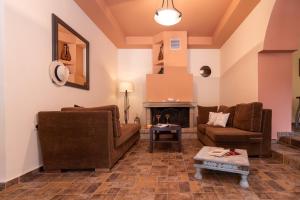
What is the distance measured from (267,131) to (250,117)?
32cm

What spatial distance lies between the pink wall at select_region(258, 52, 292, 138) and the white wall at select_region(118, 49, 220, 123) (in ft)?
9.61

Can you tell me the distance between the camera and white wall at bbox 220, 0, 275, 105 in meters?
3.89

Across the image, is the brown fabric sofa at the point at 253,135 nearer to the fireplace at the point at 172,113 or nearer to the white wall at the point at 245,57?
the white wall at the point at 245,57

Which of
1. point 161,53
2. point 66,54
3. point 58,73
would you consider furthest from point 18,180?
point 161,53

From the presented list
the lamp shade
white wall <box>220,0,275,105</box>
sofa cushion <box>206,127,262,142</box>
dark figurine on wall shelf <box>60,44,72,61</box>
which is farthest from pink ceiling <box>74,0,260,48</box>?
sofa cushion <box>206,127,262,142</box>

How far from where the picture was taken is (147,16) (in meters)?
5.05

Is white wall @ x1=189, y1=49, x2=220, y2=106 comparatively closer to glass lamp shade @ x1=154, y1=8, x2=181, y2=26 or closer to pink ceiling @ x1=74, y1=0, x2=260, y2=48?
pink ceiling @ x1=74, y1=0, x2=260, y2=48

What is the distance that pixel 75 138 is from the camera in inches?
106

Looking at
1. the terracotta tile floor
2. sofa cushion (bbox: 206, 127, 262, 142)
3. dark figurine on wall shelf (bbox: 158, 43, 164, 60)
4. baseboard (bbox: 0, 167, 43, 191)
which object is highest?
dark figurine on wall shelf (bbox: 158, 43, 164, 60)

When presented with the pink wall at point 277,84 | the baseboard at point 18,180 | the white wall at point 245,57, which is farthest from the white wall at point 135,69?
the baseboard at point 18,180

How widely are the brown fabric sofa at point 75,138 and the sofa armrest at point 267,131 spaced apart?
2.40 meters

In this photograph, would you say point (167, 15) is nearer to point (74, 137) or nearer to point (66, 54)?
point (66, 54)

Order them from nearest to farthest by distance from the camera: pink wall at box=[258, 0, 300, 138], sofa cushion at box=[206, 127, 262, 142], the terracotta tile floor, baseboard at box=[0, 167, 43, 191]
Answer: the terracotta tile floor
baseboard at box=[0, 167, 43, 191]
sofa cushion at box=[206, 127, 262, 142]
pink wall at box=[258, 0, 300, 138]

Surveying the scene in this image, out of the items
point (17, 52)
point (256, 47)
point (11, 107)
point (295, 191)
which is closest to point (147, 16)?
point (256, 47)
